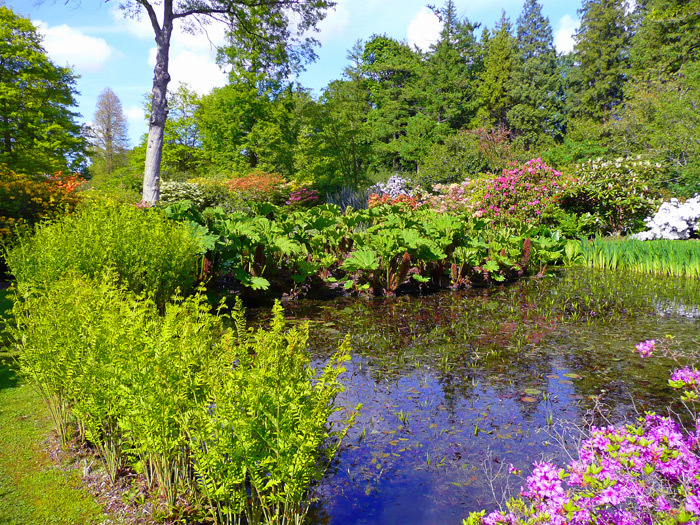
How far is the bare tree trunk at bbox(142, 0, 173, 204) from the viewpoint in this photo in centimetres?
1073

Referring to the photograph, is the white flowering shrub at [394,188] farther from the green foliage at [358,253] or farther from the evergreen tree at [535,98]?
the evergreen tree at [535,98]

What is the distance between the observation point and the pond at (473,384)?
97.3 inches

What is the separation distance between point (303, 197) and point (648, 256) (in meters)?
13.4

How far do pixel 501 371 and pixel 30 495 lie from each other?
11.5 feet

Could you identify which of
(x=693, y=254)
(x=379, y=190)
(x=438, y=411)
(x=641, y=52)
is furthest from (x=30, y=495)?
(x=641, y=52)

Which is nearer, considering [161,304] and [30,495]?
[30,495]

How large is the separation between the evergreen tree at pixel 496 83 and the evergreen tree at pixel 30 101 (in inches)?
977

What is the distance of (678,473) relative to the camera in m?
1.61

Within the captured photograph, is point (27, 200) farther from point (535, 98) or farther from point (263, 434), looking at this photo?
point (535, 98)

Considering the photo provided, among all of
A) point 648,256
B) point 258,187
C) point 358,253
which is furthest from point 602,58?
point 358,253

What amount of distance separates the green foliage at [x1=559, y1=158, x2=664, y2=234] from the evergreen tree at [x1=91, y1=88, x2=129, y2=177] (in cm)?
3763

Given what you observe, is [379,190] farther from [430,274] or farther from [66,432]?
[66,432]

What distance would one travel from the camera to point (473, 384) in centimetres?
388

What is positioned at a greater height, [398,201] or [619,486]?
[398,201]
